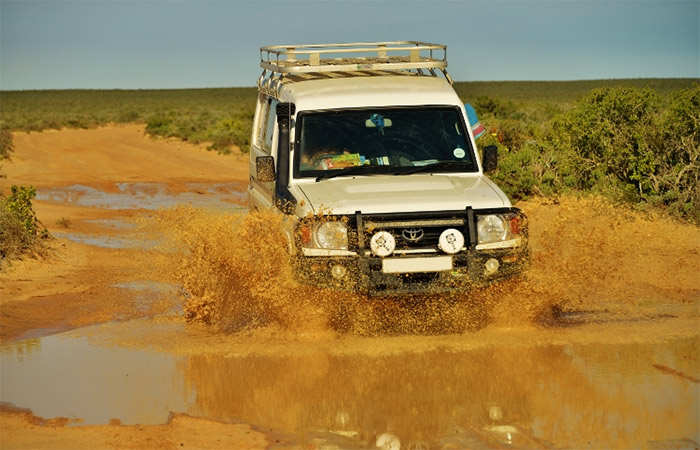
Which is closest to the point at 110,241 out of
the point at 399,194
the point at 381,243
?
the point at 399,194

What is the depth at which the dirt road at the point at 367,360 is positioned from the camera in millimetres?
6035

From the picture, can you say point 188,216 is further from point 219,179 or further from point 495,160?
point 219,179

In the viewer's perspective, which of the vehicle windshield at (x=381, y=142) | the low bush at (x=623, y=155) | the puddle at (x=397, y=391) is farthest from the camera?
the low bush at (x=623, y=155)

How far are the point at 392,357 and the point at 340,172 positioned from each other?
73.4 inches

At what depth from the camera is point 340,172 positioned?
8820mm

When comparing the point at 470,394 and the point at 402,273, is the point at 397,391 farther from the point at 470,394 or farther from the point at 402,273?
the point at 402,273

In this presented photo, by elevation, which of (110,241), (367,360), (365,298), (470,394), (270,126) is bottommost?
(470,394)

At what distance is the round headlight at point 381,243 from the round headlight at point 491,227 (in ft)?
2.36

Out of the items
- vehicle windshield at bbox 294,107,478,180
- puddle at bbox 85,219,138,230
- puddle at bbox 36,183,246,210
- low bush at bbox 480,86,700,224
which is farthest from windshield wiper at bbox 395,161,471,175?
puddle at bbox 36,183,246,210

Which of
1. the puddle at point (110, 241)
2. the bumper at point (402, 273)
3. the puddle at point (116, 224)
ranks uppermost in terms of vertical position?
the puddle at point (116, 224)

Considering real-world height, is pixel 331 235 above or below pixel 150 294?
above

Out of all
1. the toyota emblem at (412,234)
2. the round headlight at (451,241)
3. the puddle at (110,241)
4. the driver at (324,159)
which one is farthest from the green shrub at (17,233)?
the round headlight at (451,241)

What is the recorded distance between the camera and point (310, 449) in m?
5.69

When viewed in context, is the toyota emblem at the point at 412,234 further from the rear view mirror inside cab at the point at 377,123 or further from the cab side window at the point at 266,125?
the cab side window at the point at 266,125
